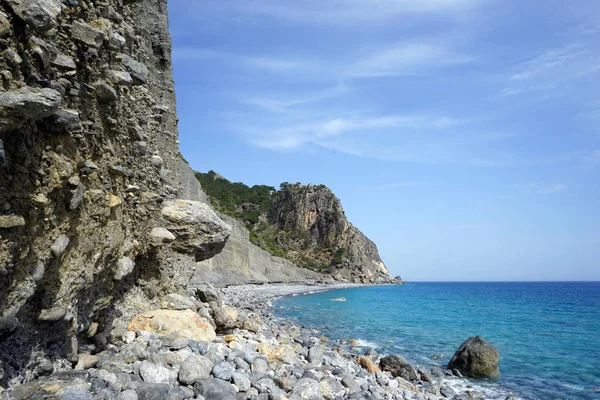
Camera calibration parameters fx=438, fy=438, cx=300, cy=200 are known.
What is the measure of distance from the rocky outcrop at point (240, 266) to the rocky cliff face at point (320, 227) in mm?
26635

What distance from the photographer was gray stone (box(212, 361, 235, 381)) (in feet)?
21.0

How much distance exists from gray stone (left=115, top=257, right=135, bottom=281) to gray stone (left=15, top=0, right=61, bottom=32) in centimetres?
385

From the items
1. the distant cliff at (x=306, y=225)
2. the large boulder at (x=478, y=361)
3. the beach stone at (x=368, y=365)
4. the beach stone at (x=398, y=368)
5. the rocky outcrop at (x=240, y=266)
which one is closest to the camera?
the beach stone at (x=368, y=365)

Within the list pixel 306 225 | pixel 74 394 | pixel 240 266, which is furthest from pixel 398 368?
pixel 306 225

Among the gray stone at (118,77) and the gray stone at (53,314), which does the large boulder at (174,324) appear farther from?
the gray stone at (118,77)

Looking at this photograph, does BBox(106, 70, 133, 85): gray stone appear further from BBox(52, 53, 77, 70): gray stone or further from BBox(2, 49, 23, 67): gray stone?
BBox(2, 49, 23, 67): gray stone

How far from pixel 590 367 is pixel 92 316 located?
19.2 metres

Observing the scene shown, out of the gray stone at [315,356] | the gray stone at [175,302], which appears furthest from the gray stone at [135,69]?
the gray stone at [315,356]

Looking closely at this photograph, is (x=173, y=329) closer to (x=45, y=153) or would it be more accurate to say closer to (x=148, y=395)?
(x=148, y=395)

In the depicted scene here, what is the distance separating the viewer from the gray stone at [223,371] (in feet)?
21.0

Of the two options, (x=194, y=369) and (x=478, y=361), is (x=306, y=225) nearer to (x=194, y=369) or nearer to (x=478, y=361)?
(x=478, y=361)

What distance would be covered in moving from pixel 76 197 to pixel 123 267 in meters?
2.41

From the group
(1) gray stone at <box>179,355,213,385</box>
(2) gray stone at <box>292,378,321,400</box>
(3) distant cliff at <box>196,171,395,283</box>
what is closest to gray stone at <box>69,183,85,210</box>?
(1) gray stone at <box>179,355,213,385</box>

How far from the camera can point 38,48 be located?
397 cm
